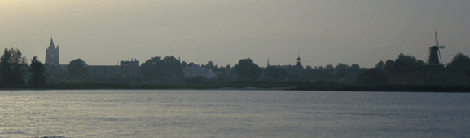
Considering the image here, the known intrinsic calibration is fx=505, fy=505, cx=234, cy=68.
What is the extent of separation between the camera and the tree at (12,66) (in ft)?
389

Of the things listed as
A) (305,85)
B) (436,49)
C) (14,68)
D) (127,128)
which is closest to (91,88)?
(14,68)

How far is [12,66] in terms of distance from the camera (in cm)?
12381

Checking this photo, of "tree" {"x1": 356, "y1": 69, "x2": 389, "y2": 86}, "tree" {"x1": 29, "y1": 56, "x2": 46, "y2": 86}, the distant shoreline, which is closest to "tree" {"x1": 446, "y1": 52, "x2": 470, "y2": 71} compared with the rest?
"tree" {"x1": 356, "y1": 69, "x2": 389, "y2": 86}

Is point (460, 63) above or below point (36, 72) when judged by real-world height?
above

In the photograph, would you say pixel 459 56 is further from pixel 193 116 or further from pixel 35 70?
pixel 193 116

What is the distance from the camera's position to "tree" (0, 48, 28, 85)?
118500mm

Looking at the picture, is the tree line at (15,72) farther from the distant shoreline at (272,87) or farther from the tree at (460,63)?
the tree at (460,63)

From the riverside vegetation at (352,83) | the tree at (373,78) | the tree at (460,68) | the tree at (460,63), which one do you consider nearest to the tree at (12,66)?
the riverside vegetation at (352,83)

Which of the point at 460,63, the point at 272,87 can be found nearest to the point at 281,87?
the point at 272,87

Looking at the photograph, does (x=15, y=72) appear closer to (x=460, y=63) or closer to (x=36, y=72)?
(x=36, y=72)

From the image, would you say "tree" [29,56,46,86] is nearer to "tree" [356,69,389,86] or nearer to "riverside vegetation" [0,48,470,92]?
"riverside vegetation" [0,48,470,92]

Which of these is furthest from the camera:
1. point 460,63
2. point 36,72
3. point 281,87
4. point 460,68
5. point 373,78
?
point 460,63

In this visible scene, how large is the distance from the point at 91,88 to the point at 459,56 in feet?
378

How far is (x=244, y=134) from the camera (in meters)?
31.4
